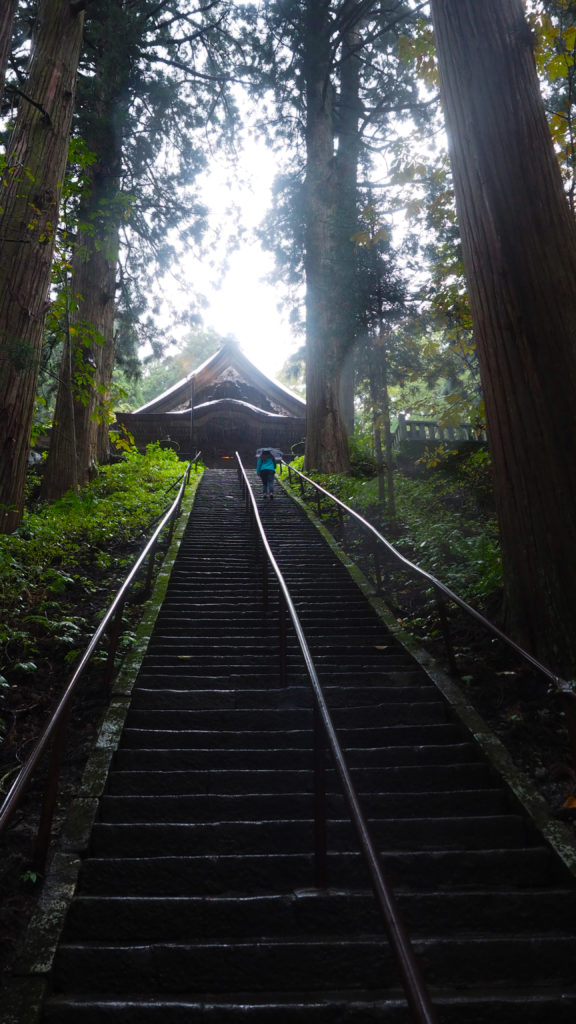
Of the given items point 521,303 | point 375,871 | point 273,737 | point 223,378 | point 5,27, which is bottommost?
point 273,737

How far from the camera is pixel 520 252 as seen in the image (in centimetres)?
401

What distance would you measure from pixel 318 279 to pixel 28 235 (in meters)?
7.28

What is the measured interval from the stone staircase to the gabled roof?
1842cm

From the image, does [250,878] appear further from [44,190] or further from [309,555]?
[44,190]

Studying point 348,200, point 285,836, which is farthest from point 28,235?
point 348,200

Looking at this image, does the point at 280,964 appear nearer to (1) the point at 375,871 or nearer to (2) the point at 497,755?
(1) the point at 375,871

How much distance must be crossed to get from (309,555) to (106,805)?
5517 millimetres

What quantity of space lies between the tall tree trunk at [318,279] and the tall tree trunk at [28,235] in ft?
21.7

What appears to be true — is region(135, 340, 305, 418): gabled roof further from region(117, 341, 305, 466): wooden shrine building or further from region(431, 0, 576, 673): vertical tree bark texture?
region(431, 0, 576, 673): vertical tree bark texture

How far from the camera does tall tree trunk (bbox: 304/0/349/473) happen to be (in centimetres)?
1290

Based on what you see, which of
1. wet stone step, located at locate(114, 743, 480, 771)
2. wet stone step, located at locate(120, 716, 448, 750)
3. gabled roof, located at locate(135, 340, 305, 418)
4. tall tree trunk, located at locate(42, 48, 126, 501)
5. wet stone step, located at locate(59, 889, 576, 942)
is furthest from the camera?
gabled roof, located at locate(135, 340, 305, 418)

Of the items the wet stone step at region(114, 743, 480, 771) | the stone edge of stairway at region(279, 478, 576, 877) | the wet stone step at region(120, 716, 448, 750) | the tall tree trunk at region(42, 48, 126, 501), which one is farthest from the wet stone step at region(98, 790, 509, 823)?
the tall tree trunk at region(42, 48, 126, 501)

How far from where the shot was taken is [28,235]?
625cm

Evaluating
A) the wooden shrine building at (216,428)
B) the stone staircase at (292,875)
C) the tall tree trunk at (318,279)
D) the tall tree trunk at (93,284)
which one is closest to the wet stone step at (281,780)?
the stone staircase at (292,875)
